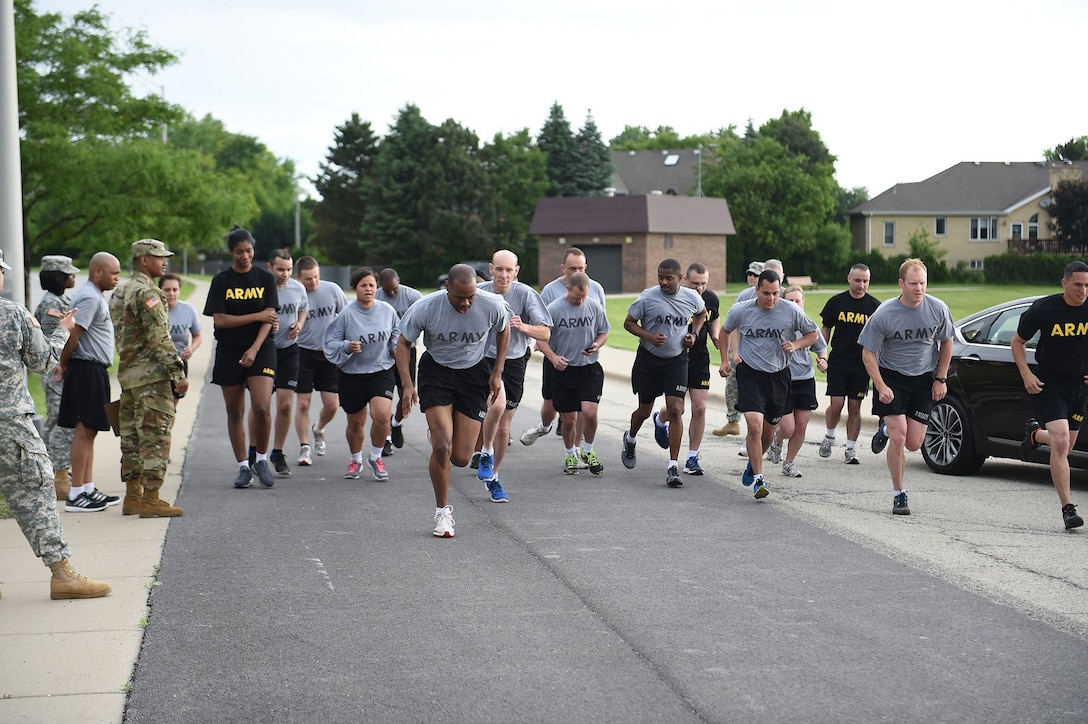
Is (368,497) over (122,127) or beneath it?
beneath

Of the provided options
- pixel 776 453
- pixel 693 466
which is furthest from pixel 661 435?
pixel 693 466

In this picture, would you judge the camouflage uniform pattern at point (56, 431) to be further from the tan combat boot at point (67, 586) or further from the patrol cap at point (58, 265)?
the tan combat boot at point (67, 586)

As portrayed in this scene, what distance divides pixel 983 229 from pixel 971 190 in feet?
9.98

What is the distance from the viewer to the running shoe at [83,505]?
388 inches

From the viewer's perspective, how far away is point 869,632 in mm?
6293

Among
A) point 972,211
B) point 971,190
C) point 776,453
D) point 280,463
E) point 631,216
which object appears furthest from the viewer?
point 971,190

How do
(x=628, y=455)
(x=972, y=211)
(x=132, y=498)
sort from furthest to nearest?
(x=972, y=211), (x=628, y=455), (x=132, y=498)

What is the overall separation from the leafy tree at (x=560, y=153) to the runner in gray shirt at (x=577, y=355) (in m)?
79.9

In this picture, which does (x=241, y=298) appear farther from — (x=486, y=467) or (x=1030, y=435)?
(x=1030, y=435)

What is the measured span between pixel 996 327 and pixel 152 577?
7.70m

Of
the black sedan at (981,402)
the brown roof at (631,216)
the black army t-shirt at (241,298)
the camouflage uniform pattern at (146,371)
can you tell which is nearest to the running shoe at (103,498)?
the camouflage uniform pattern at (146,371)

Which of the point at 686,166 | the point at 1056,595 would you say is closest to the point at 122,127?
the point at 1056,595

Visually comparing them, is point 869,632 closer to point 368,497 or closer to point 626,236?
point 368,497

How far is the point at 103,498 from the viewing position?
32.8 ft
